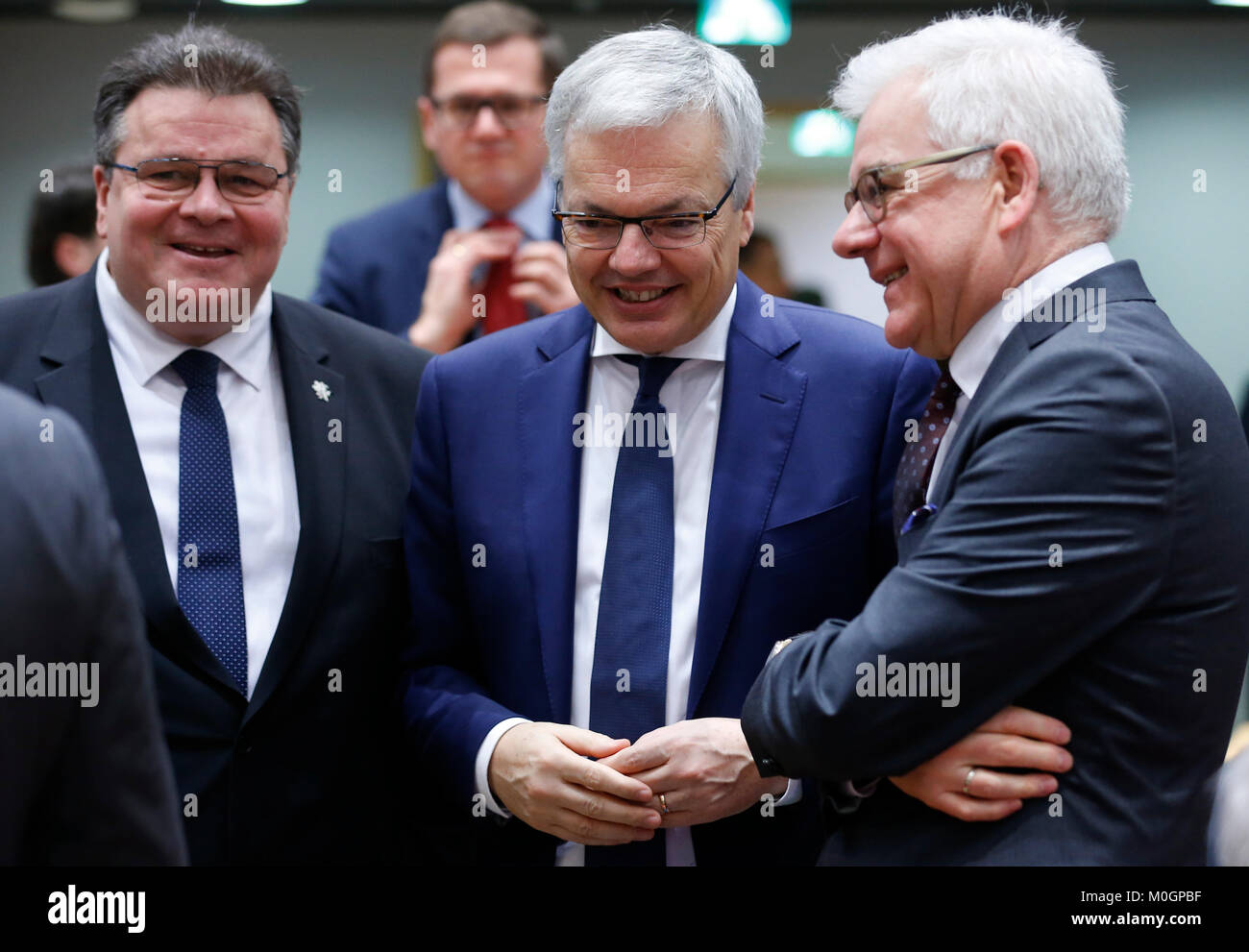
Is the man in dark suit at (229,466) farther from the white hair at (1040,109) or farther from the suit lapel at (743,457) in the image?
the white hair at (1040,109)

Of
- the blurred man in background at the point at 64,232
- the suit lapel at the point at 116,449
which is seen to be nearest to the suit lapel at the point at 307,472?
the suit lapel at the point at 116,449

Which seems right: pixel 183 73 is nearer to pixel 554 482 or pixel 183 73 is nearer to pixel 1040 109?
pixel 554 482

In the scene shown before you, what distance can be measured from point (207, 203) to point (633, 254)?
0.77 metres

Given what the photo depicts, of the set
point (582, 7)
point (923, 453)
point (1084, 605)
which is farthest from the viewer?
point (582, 7)

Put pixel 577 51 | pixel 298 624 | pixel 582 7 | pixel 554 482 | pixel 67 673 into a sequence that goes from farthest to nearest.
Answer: pixel 577 51 < pixel 582 7 < pixel 298 624 < pixel 554 482 < pixel 67 673

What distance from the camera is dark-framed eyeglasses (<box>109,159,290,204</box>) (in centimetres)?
228

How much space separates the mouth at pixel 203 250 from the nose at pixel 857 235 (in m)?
1.07

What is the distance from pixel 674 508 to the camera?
2082mm

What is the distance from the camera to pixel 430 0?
6008 mm

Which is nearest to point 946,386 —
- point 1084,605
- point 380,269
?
point 1084,605

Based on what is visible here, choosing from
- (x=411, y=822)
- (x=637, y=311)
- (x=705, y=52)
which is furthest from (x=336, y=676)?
(x=705, y=52)

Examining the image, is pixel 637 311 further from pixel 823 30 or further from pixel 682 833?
pixel 823 30

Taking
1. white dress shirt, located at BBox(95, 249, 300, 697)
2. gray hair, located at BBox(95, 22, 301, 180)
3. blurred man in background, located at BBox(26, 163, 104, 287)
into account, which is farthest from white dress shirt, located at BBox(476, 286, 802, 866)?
blurred man in background, located at BBox(26, 163, 104, 287)

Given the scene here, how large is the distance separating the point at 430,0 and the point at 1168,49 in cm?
331
